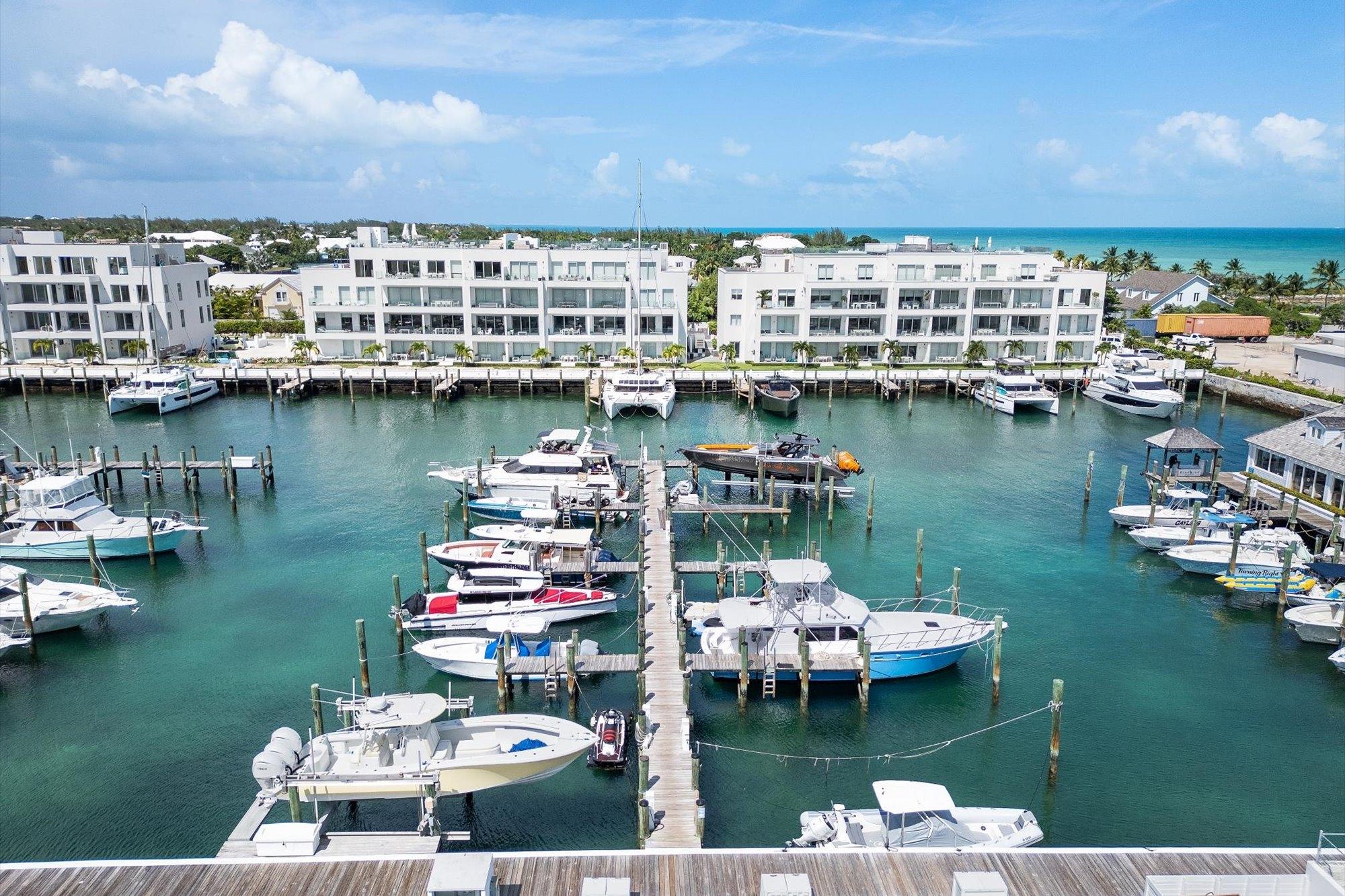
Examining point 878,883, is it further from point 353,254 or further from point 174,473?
point 353,254

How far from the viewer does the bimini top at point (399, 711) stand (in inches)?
1039

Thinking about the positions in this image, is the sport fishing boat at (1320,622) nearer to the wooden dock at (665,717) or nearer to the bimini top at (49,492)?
the wooden dock at (665,717)

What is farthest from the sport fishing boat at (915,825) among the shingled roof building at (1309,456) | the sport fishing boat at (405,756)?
the shingled roof building at (1309,456)

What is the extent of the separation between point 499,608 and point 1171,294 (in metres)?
116

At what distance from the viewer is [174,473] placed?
6150cm

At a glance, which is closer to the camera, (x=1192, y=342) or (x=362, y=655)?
(x=362, y=655)

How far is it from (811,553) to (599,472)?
13.7 m

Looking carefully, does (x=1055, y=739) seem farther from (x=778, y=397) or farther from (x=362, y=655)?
(x=778, y=397)

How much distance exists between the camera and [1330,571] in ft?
130

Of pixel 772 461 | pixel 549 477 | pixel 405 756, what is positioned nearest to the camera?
pixel 405 756

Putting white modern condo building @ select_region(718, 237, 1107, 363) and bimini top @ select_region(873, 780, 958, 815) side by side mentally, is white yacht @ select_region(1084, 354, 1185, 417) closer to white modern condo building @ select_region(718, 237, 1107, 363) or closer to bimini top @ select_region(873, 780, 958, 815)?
white modern condo building @ select_region(718, 237, 1107, 363)

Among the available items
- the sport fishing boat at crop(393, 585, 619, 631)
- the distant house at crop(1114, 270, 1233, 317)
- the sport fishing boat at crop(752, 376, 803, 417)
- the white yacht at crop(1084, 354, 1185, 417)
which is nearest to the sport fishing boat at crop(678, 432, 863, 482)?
the sport fishing boat at crop(393, 585, 619, 631)

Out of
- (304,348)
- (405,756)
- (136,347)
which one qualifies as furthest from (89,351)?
(405,756)

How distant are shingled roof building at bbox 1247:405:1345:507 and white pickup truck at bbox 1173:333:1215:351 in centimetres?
5321
